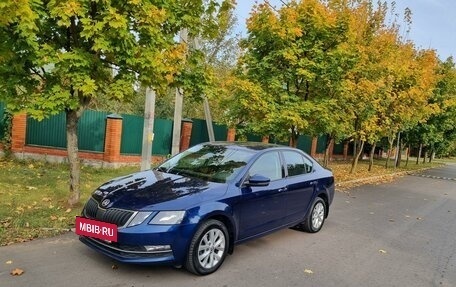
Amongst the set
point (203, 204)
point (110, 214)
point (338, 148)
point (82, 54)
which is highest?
point (82, 54)

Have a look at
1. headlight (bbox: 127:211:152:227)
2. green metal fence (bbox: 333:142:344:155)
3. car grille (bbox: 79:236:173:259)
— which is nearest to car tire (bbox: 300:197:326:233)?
car grille (bbox: 79:236:173:259)

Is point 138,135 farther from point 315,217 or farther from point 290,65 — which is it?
point 315,217

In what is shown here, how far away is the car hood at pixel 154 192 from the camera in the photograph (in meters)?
4.65

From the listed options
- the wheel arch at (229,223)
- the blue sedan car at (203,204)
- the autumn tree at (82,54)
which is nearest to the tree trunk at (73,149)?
the autumn tree at (82,54)

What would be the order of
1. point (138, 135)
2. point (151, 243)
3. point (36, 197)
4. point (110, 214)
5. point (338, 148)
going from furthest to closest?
point (338, 148)
point (138, 135)
point (36, 197)
point (110, 214)
point (151, 243)

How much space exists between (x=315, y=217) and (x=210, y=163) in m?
→ 2.49

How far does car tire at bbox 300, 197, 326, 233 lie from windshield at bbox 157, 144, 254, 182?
1.91 meters

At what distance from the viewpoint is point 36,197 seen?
8055 millimetres

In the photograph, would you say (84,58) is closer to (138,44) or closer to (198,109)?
(138,44)

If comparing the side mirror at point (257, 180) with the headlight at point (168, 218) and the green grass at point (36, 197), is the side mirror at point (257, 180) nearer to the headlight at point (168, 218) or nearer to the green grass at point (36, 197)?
the headlight at point (168, 218)

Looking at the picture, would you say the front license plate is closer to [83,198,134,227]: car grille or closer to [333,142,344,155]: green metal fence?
[83,198,134,227]: car grille

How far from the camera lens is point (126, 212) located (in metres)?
4.54

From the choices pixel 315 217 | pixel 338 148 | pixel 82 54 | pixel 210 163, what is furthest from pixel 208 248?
pixel 338 148

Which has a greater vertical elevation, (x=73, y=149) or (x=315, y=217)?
(x=73, y=149)
